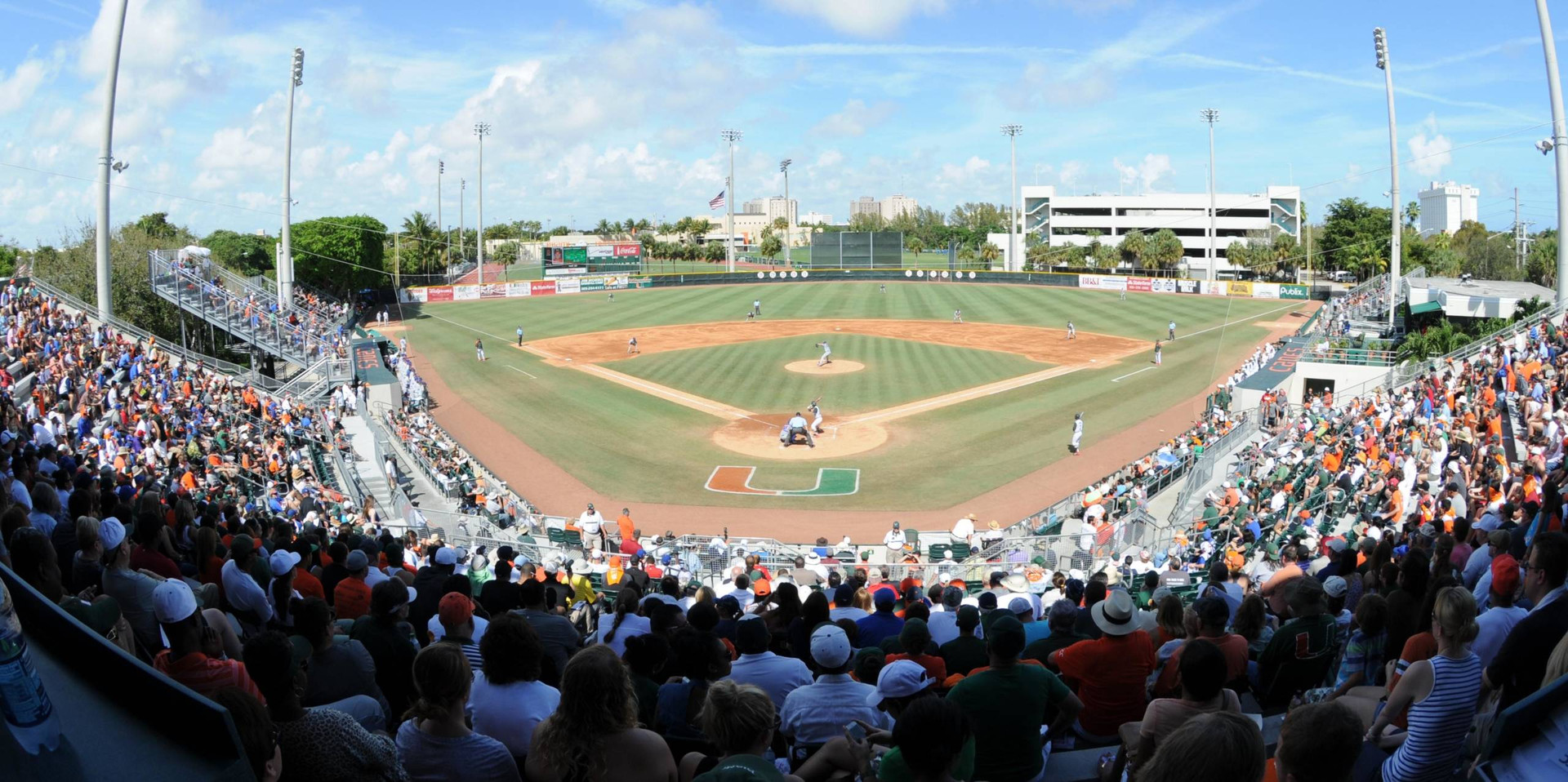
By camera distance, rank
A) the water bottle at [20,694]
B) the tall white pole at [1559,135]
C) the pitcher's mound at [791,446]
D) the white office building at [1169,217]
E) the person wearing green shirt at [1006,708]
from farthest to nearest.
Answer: the white office building at [1169,217], the pitcher's mound at [791,446], the tall white pole at [1559,135], the person wearing green shirt at [1006,708], the water bottle at [20,694]

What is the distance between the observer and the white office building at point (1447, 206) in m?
177

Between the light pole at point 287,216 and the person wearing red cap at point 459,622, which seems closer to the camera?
the person wearing red cap at point 459,622

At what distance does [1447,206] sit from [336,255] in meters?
182

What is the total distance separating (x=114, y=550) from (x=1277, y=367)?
114 ft

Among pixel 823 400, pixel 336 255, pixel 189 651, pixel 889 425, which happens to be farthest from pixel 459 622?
pixel 336 255

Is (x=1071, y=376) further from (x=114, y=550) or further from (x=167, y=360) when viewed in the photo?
(x=114, y=550)

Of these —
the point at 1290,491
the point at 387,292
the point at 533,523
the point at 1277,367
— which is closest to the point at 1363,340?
the point at 1277,367

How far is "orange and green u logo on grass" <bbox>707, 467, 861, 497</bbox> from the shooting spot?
2648 centimetres

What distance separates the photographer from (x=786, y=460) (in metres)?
29.4

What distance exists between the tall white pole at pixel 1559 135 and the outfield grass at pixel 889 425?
11751 mm

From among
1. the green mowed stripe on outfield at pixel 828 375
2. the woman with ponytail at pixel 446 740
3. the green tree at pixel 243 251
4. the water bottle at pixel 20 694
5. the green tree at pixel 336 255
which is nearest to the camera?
the water bottle at pixel 20 694

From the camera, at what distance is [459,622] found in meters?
6.45

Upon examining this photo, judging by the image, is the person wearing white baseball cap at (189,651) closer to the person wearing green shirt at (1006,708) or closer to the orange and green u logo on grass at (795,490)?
the person wearing green shirt at (1006,708)

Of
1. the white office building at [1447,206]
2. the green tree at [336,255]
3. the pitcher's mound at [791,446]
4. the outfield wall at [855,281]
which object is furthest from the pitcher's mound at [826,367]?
the white office building at [1447,206]
